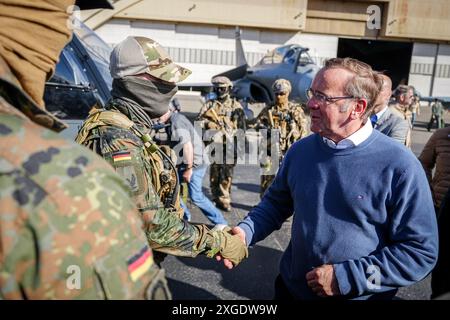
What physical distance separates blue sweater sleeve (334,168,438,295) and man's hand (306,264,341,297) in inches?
1.2

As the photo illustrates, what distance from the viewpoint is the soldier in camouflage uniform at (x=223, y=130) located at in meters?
6.11

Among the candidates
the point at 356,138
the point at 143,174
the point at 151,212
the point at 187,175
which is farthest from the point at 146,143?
the point at 187,175

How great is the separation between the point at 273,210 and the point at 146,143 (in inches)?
33.9

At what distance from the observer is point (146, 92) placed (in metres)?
2.05

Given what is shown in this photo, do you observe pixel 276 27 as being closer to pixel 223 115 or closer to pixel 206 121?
pixel 223 115

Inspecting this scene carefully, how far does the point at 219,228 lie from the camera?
212 centimetres

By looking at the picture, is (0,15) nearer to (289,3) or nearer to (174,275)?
(174,275)

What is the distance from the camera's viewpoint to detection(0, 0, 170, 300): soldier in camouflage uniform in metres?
0.75

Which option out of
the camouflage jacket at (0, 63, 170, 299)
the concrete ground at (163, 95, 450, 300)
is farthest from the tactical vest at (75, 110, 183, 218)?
the concrete ground at (163, 95, 450, 300)

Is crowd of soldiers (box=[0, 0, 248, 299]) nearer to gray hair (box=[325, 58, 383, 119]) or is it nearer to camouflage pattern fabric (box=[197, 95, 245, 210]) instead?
gray hair (box=[325, 58, 383, 119])

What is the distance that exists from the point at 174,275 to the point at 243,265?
2.46 feet

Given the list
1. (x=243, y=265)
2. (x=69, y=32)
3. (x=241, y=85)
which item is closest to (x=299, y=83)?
(x=241, y=85)

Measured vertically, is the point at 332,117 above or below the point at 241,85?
above

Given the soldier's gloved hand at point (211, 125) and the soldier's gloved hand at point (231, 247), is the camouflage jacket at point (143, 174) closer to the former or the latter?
the soldier's gloved hand at point (231, 247)
